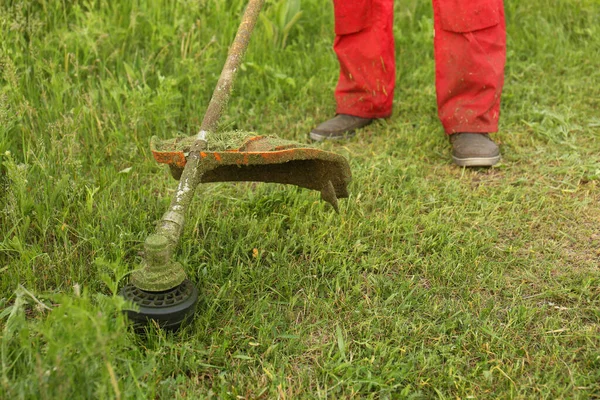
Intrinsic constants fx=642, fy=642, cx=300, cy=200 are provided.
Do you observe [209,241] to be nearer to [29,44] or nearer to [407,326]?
[407,326]

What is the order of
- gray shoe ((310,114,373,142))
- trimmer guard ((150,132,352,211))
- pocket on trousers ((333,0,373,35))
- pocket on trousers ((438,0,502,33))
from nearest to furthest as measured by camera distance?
1. trimmer guard ((150,132,352,211))
2. pocket on trousers ((438,0,502,33))
3. pocket on trousers ((333,0,373,35))
4. gray shoe ((310,114,373,142))

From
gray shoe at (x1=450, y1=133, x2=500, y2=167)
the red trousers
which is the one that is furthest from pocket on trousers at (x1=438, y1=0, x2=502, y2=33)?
gray shoe at (x1=450, y1=133, x2=500, y2=167)

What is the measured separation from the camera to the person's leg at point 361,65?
334 cm

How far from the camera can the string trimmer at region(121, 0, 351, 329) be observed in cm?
184

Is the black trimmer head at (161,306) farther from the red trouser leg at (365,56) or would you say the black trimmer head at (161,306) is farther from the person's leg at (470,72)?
the red trouser leg at (365,56)

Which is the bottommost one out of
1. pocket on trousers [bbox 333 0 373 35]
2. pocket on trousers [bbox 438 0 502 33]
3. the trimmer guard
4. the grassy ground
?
the grassy ground

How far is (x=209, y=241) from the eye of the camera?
2.41m

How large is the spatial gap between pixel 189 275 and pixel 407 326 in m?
0.76

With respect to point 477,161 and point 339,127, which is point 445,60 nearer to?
point 477,161

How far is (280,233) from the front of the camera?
2.51 meters

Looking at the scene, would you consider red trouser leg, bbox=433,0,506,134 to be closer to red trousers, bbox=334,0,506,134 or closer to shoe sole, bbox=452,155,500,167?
red trousers, bbox=334,0,506,134

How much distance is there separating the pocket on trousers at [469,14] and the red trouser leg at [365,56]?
39cm

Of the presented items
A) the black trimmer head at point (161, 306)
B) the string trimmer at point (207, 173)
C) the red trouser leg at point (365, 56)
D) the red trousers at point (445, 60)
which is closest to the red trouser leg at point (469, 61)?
the red trousers at point (445, 60)

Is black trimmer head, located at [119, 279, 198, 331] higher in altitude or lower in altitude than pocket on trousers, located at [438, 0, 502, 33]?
lower
